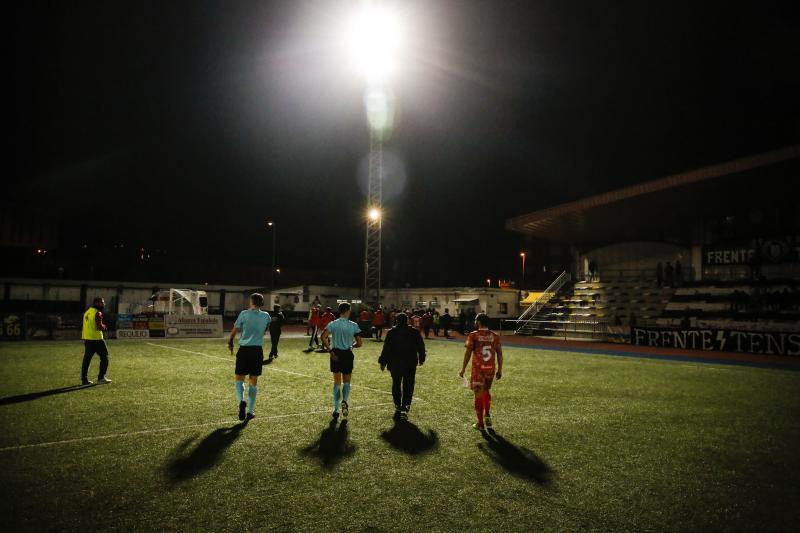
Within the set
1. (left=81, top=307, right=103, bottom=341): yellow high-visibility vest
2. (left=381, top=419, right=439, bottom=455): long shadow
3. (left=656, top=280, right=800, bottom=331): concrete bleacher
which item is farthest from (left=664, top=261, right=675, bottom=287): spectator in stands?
(left=81, top=307, right=103, bottom=341): yellow high-visibility vest

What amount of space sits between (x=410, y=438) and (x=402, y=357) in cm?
207

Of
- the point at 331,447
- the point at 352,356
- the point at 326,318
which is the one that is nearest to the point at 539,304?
the point at 326,318

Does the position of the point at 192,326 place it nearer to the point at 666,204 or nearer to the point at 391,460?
the point at 391,460

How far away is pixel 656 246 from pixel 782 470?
111 ft

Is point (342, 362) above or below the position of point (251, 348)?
below

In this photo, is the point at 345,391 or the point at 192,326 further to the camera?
the point at 192,326

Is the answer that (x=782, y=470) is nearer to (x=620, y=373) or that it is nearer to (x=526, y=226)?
(x=620, y=373)

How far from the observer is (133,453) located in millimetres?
6070

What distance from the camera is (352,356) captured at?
340 inches

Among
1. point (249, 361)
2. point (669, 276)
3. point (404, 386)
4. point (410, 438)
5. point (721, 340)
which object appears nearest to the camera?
point (410, 438)

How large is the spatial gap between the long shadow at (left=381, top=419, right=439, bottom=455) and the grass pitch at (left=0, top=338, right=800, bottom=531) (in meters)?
0.04

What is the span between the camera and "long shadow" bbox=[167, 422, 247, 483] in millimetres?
5387

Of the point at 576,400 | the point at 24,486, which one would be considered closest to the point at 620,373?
the point at 576,400

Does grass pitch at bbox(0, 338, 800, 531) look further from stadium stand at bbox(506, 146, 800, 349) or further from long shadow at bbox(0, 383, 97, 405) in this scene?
stadium stand at bbox(506, 146, 800, 349)
